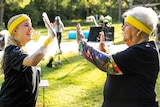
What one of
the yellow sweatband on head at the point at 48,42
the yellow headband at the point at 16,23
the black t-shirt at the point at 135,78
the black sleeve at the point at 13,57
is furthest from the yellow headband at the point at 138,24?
the yellow headband at the point at 16,23

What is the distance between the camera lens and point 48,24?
8.89 ft

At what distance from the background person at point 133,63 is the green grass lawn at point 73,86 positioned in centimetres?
399

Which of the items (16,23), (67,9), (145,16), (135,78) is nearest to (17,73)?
(16,23)

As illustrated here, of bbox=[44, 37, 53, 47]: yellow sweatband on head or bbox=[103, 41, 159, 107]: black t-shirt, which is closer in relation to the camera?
bbox=[103, 41, 159, 107]: black t-shirt

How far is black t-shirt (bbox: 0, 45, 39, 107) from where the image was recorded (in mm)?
2816

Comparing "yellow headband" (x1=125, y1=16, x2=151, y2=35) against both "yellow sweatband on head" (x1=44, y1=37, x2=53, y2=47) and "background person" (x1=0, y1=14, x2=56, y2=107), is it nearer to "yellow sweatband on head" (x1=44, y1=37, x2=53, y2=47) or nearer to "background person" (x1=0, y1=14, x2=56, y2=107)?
"yellow sweatband on head" (x1=44, y1=37, x2=53, y2=47)

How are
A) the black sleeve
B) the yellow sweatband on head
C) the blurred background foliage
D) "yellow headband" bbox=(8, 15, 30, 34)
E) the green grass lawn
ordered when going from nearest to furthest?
the yellow sweatband on head → the black sleeve → "yellow headband" bbox=(8, 15, 30, 34) → the green grass lawn → the blurred background foliage

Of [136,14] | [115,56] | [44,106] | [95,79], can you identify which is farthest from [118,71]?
[95,79]

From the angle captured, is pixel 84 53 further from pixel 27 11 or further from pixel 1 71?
pixel 27 11

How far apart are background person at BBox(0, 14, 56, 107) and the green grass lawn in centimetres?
356

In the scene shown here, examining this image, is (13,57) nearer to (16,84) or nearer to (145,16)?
(16,84)

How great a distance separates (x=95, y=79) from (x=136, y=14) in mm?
6685

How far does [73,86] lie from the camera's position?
8.19 meters

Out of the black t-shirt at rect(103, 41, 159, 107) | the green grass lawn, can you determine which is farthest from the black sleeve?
the green grass lawn
